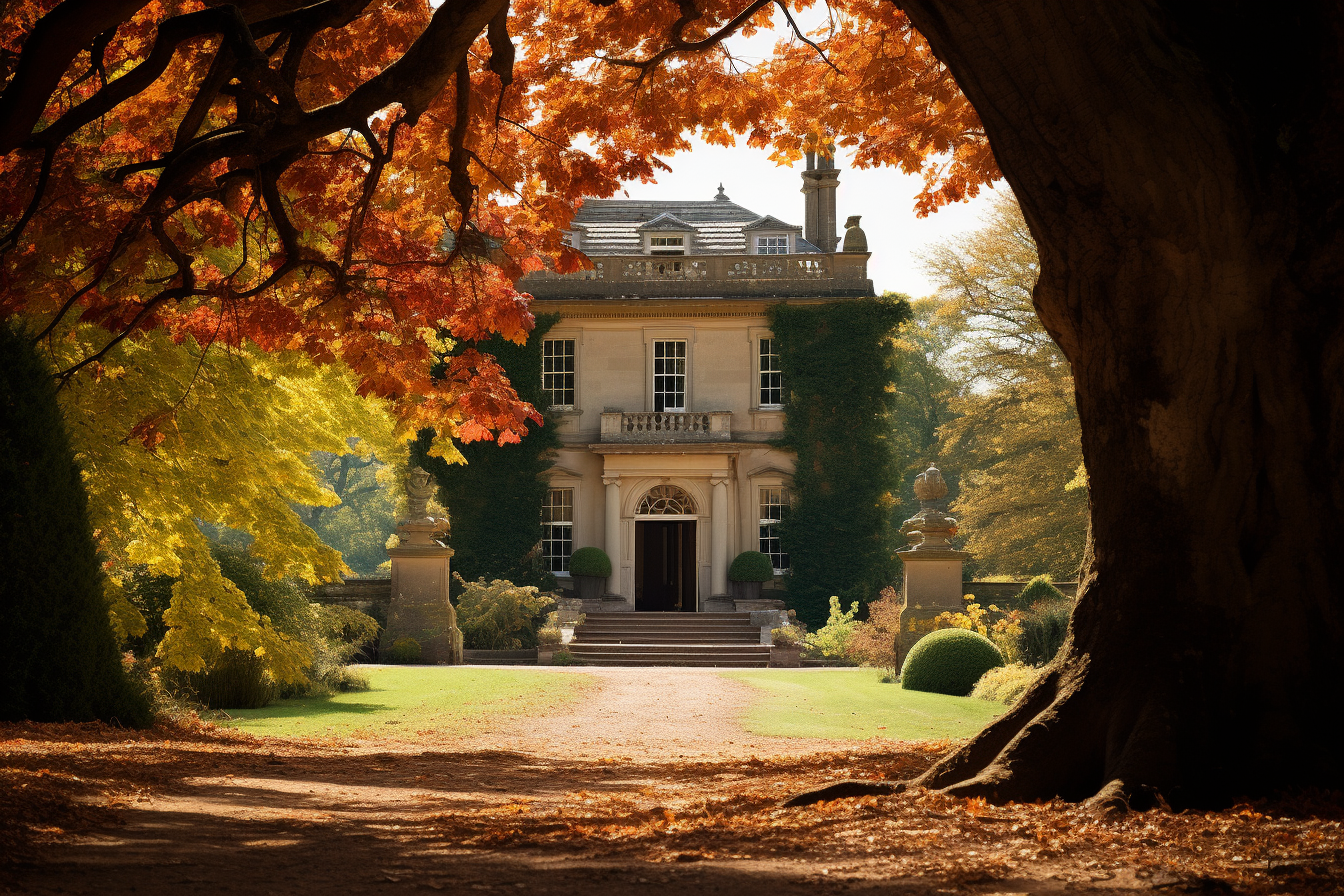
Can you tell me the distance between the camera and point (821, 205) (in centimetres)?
3178

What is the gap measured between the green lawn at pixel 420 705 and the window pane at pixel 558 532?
9280mm

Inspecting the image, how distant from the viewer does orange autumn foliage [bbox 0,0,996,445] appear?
295 inches

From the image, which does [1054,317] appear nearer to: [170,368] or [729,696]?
[170,368]

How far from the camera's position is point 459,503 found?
90.2 ft

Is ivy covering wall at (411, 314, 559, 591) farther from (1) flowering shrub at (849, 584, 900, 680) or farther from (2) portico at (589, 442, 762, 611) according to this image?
(1) flowering shrub at (849, 584, 900, 680)

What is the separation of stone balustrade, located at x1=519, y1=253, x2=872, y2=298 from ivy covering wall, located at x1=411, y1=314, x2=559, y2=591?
1.98 m

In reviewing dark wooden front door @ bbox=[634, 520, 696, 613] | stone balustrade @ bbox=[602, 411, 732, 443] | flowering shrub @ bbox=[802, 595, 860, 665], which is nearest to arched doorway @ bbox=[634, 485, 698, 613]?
dark wooden front door @ bbox=[634, 520, 696, 613]

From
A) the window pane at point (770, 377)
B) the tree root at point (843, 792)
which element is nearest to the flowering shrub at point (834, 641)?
the window pane at point (770, 377)

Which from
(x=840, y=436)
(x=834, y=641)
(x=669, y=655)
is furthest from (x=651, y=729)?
(x=840, y=436)

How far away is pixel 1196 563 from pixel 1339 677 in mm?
678

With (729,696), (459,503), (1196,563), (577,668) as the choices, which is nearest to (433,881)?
(1196,563)

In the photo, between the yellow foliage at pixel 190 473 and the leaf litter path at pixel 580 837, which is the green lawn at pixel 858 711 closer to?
the leaf litter path at pixel 580 837

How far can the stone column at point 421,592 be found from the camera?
21.6 metres

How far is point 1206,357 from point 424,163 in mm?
6275
